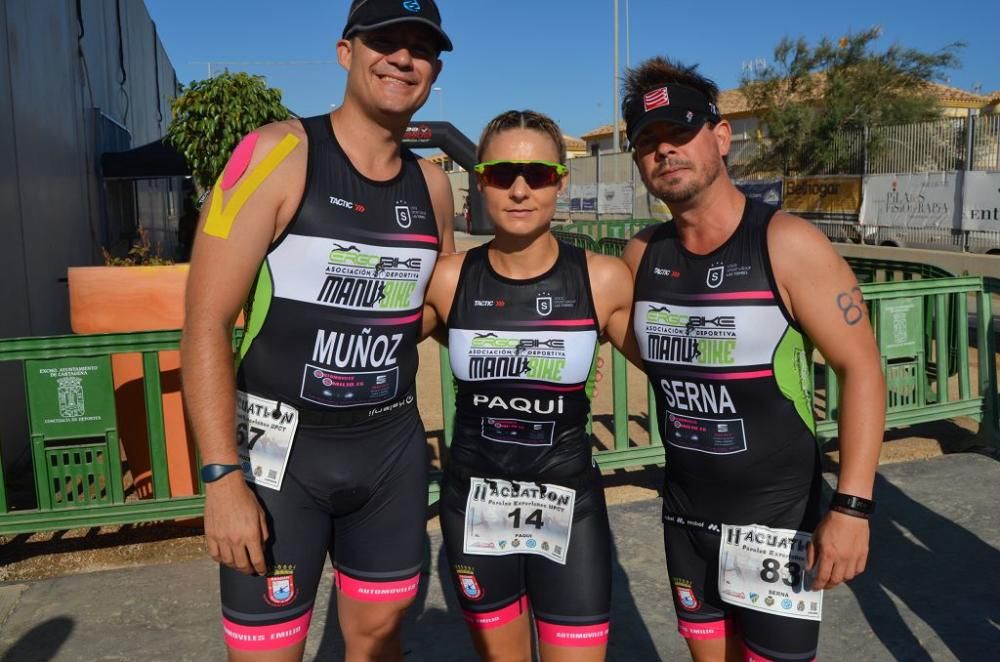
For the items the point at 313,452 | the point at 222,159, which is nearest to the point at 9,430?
the point at 222,159

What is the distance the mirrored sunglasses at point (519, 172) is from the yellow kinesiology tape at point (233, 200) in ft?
2.15

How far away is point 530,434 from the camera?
248cm

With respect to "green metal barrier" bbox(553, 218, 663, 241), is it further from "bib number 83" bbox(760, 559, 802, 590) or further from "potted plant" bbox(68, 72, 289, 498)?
"bib number 83" bbox(760, 559, 802, 590)

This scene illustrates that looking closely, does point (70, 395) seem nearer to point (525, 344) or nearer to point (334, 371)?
point (334, 371)

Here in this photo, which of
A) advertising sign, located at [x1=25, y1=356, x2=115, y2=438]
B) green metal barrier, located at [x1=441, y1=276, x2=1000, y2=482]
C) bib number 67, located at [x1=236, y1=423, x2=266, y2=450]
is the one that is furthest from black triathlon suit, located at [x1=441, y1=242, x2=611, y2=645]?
green metal barrier, located at [x1=441, y1=276, x2=1000, y2=482]

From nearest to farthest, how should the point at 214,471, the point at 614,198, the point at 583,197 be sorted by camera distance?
the point at 214,471 < the point at 614,198 < the point at 583,197

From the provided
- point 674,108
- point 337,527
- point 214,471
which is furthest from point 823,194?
point 214,471

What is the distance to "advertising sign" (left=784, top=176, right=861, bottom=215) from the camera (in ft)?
66.3

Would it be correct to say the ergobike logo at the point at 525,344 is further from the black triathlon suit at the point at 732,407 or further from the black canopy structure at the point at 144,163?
the black canopy structure at the point at 144,163

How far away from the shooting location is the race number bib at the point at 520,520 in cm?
245

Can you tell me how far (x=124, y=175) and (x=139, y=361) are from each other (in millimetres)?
8357

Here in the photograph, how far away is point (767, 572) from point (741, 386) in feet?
1.76

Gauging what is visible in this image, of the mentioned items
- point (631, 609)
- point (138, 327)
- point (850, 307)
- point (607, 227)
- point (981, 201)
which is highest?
point (981, 201)

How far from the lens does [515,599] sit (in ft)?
8.19
